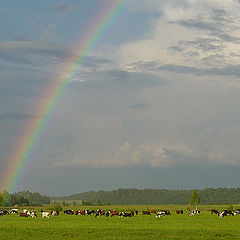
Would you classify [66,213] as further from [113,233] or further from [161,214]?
[113,233]

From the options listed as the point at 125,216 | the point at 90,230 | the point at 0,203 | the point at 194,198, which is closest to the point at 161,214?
the point at 125,216

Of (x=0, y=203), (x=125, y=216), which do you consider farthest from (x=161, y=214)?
(x=0, y=203)

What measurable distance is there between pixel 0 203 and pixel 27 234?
493 ft

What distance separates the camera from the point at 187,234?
44469 millimetres

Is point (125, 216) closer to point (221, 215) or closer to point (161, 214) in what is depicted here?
point (161, 214)

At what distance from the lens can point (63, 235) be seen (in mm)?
43281

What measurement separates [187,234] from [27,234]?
15540 millimetres

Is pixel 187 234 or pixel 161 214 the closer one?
pixel 187 234

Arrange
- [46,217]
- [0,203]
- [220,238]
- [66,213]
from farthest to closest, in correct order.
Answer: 1. [0,203]
2. [66,213]
3. [46,217]
4. [220,238]

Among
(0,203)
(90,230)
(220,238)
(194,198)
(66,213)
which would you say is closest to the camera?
(220,238)

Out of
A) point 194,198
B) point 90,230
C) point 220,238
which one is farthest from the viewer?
point 194,198

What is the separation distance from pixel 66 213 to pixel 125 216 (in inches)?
808

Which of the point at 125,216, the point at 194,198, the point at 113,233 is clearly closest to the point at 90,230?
the point at 113,233

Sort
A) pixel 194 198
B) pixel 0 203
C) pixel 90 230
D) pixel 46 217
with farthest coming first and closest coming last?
pixel 0 203, pixel 194 198, pixel 46 217, pixel 90 230
